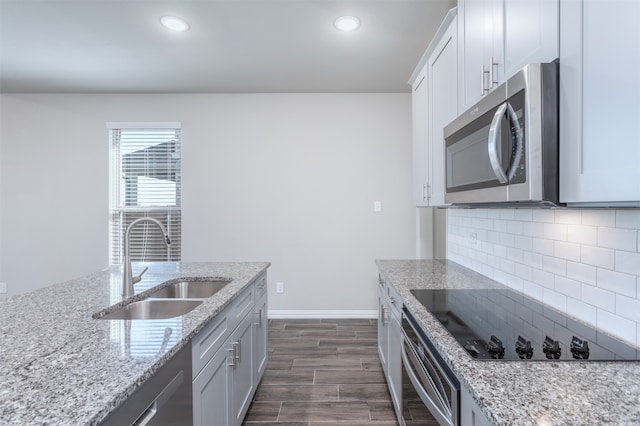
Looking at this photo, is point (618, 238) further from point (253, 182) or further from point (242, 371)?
point (253, 182)

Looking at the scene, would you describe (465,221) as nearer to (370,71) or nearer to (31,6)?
(370,71)

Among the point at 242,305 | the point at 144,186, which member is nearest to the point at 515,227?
the point at 242,305

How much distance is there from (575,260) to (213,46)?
111 inches

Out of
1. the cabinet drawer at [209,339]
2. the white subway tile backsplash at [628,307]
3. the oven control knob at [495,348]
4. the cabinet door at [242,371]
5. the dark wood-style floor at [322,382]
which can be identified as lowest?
the dark wood-style floor at [322,382]

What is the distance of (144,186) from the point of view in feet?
12.4

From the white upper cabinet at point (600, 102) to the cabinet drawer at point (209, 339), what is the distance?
1283 mm

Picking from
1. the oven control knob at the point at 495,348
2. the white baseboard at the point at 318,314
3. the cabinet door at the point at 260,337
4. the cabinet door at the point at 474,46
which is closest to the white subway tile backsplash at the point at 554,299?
the oven control knob at the point at 495,348

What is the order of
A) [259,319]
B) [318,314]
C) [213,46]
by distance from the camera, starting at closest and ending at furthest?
[259,319]
[213,46]
[318,314]

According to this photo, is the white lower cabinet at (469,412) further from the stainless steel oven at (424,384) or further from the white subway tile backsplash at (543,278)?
the white subway tile backsplash at (543,278)

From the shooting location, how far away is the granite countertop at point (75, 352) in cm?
67

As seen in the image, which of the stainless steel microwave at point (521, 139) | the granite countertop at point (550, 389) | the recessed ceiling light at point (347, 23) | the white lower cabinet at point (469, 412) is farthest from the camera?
the recessed ceiling light at point (347, 23)

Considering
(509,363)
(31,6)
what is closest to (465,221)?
(509,363)

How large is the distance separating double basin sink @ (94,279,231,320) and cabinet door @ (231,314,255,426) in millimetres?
281

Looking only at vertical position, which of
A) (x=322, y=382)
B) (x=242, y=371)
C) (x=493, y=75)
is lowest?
(x=322, y=382)
